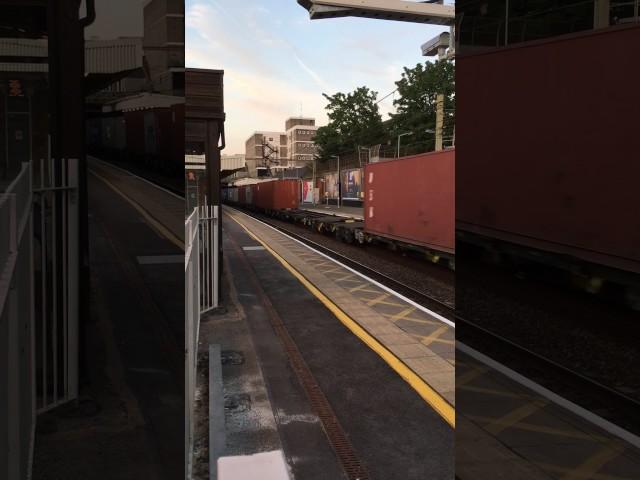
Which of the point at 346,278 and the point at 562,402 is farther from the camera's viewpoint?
the point at 346,278

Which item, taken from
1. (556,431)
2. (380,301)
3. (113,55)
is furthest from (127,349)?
(380,301)

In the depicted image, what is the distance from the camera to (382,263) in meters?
15.1

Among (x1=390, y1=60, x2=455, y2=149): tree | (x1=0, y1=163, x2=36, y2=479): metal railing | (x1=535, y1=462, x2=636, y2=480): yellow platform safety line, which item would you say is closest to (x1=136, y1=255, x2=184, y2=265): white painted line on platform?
(x1=0, y1=163, x2=36, y2=479): metal railing

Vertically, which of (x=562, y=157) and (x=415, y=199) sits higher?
(x=562, y=157)

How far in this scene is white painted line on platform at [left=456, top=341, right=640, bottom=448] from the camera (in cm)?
412

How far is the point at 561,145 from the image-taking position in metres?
7.42

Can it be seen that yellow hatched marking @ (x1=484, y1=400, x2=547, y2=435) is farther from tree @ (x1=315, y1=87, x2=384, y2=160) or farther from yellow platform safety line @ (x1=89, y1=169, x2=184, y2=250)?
tree @ (x1=315, y1=87, x2=384, y2=160)

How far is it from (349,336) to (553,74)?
4654 millimetres

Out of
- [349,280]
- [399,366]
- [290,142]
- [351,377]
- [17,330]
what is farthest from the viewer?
[290,142]

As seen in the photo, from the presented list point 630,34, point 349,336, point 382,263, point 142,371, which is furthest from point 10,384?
point 382,263

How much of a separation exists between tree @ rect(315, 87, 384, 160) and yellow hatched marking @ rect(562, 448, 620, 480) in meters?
53.1

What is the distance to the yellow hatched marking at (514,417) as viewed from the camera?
14.2ft

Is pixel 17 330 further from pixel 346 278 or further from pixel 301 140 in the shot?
pixel 301 140

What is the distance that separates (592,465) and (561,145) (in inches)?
198
